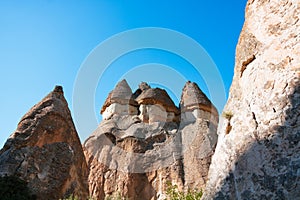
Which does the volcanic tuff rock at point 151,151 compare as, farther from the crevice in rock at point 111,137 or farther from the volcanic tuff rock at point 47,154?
the volcanic tuff rock at point 47,154

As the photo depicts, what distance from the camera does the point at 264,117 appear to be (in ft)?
13.8

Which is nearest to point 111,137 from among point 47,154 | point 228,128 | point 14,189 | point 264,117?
point 47,154

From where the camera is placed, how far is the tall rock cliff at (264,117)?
363cm

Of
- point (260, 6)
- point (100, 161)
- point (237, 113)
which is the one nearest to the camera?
point (237, 113)

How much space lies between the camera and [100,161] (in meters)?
23.2

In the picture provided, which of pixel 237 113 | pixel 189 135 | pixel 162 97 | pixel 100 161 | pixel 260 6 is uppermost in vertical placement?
pixel 162 97

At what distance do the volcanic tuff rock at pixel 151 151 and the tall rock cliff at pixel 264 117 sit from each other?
14.9 meters

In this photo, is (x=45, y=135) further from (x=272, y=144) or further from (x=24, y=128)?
(x=272, y=144)

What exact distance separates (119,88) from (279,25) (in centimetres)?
2564

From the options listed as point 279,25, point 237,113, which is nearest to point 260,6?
point 279,25

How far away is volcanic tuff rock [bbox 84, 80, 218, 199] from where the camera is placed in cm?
2133

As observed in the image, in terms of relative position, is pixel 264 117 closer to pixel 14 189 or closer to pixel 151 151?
pixel 14 189

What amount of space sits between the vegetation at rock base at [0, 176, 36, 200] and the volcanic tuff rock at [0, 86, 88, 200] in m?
0.21

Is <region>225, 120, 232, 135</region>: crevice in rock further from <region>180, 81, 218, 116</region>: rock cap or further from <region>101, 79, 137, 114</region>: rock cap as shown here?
<region>101, 79, 137, 114</region>: rock cap
